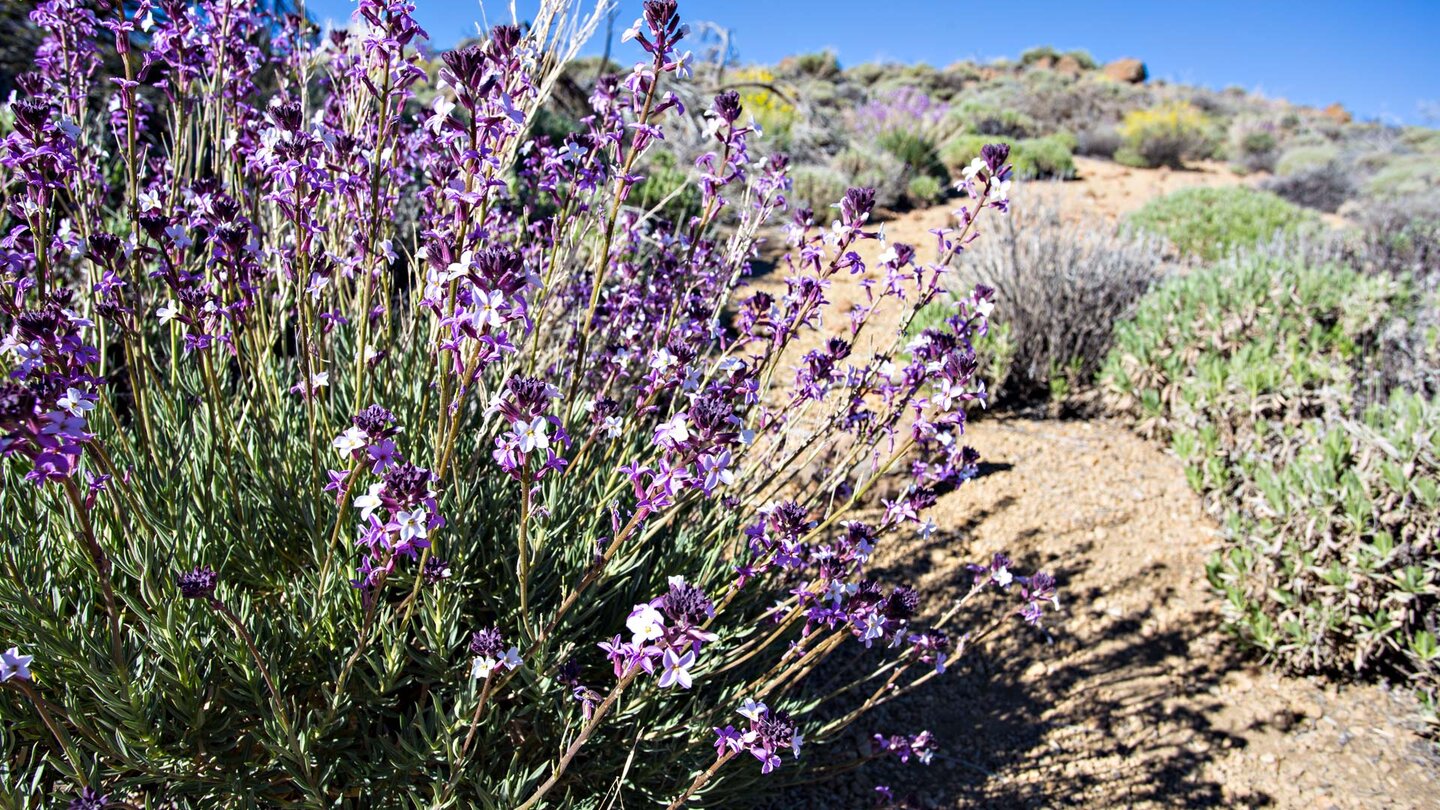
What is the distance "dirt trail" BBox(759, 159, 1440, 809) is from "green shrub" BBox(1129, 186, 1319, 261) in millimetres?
7160

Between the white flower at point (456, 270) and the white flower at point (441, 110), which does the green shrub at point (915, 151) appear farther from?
the white flower at point (456, 270)

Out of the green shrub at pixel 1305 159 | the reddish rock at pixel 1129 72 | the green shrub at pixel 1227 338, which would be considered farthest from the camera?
the reddish rock at pixel 1129 72

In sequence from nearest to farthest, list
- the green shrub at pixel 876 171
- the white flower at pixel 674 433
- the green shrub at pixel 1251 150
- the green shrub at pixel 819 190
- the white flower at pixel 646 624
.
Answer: the white flower at pixel 646 624
the white flower at pixel 674 433
the green shrub at pixel 819 190
the green shrub at pixel 876 171
the green shrub at pixel 1251 150

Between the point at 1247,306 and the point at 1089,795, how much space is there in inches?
165

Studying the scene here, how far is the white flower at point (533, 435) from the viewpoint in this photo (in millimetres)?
1553

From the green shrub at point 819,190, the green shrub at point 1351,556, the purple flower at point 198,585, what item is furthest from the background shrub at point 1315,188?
the purple flower at point 198,585

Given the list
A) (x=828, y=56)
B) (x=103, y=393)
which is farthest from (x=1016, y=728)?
(x=828, y=56)

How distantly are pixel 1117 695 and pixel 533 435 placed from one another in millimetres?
3410

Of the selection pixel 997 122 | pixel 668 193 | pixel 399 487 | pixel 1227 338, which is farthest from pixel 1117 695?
pixel 997 122

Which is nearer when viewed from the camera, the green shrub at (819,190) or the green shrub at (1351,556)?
the green shrub at (1351,556)

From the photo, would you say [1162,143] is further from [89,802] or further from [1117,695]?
[89,802]

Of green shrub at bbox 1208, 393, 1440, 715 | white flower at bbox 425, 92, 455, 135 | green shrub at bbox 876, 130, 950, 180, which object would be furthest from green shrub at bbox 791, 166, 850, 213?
white flower at bbox 425, 92, 455, 135

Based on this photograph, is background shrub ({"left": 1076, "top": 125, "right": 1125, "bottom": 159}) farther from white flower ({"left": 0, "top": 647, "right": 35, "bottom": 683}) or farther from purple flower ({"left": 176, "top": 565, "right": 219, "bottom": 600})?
white flower ({"left": 0, "top": 647, "right": 35, "bottom": 683})

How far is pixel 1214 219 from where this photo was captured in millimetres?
11703
